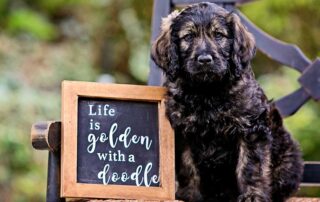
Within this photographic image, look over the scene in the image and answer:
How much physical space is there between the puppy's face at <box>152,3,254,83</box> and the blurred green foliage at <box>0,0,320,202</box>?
10.1 feet

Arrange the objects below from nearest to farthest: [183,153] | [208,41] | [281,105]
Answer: [208,41] → [183,153] → [281,105]

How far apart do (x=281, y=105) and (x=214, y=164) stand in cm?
96

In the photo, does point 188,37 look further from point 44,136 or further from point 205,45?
point 44,136

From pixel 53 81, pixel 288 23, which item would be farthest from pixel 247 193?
pixel 53 81

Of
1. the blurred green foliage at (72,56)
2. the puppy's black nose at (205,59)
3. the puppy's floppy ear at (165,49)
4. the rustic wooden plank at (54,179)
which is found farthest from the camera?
the blurred green foliage at (72,56)

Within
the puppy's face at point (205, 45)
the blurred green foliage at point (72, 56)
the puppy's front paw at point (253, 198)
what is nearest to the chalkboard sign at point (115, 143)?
the puppy's face at point (205, 45)

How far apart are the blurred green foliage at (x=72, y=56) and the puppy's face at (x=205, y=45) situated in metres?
3.07

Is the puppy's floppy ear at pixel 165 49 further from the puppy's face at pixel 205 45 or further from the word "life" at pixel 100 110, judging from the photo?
the word "life" at pixel 100 110

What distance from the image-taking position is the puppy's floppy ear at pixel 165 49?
15.3 feet

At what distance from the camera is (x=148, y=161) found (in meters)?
4.71

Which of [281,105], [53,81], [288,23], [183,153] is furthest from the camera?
[53,81]

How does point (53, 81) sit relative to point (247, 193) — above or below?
above

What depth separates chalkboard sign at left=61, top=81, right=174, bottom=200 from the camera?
15.0 ft

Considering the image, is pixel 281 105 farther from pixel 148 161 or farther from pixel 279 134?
pixel 148 161
